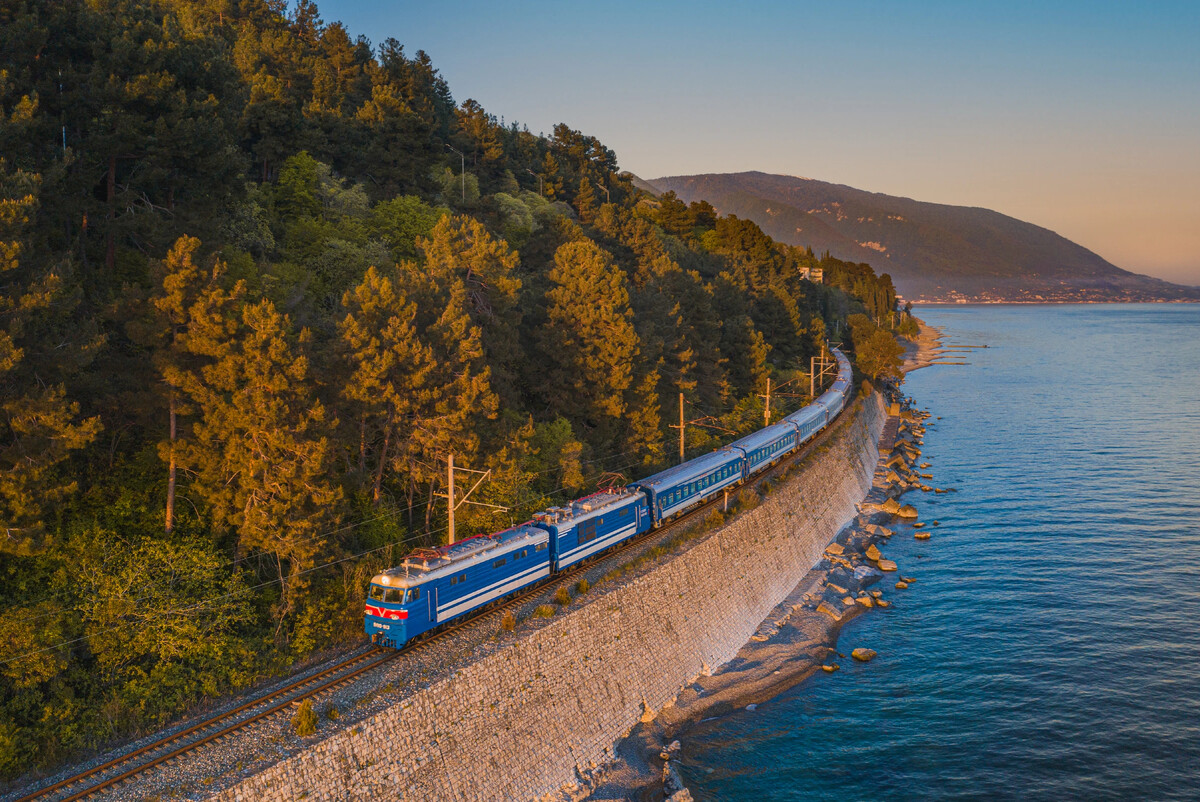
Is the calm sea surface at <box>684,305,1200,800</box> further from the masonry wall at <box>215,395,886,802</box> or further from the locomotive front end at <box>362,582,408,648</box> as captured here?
the locomotive front end at <box>362,582,408,648</box>

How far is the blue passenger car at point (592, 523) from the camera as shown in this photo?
32.3 m

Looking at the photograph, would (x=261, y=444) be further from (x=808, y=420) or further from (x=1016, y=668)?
(x=808, y=420)

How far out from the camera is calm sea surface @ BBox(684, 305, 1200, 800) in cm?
2764

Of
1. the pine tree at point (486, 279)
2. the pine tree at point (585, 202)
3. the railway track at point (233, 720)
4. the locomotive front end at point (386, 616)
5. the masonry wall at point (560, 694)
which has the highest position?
the pine tree at point (585, 202)

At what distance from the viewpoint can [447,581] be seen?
85.7ft

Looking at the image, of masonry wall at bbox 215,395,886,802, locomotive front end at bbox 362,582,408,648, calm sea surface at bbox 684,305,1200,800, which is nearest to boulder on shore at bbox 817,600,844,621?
calm sea surface at bbox 684,305,1200,800

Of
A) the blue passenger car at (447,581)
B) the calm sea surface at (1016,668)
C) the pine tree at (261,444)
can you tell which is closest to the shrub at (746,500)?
the calm sea surface at (1016,668)

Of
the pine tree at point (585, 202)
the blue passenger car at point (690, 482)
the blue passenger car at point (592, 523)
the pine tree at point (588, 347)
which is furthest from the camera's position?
the pine tree at point (585, 202)

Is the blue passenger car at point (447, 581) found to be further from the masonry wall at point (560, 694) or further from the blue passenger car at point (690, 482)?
the blue passenger car at point (690, 482)

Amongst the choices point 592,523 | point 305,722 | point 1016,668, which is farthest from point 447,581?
point 1016,668

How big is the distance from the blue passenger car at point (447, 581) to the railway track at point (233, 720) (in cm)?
75

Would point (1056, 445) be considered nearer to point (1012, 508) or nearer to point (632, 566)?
point (1012, 508)

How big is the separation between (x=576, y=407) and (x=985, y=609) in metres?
26.3

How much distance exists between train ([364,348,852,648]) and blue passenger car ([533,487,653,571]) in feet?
0.15
